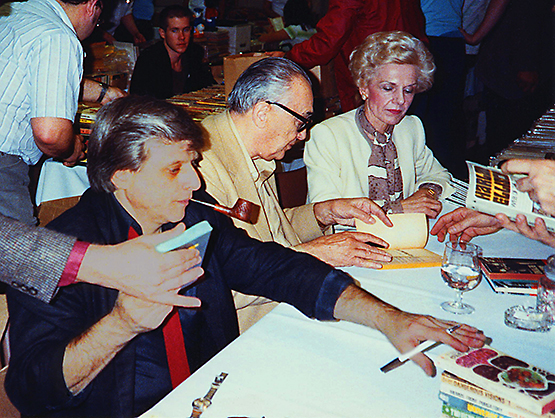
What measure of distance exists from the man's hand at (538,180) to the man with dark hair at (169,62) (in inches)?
139

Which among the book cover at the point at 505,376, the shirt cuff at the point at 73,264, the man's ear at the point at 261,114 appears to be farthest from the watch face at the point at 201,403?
the man's ear at the point at 261,114

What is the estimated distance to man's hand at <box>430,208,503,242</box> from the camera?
6.75ft

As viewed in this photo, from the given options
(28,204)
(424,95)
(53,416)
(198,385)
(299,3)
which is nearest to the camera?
(198,385)

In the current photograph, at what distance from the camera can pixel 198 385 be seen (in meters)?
1.14

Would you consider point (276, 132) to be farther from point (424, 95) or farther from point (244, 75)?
point (424, 95)

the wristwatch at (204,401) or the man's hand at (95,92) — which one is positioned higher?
the man's hand at (95,92)

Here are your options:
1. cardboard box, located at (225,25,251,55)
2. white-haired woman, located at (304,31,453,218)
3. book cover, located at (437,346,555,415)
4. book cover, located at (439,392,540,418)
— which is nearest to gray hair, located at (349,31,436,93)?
white-haired woman, located at (304,31,453,218)

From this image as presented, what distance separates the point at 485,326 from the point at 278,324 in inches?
21.4

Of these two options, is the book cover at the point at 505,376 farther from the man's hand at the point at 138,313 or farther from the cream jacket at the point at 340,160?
the cream jacket at the point at 340,160

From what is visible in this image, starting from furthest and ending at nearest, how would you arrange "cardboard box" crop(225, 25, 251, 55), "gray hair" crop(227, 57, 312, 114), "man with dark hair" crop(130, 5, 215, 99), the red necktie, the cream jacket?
"cardboard box" crop(225, 25, 251, 55) < "man with dark hair" crop(130, 5, 215, 99) < the cream jacket < "gray hair" crop(227, 57, 312, 114) < the red necktie

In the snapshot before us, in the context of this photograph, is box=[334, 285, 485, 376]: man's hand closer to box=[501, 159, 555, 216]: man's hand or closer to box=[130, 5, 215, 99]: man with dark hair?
box=[501, 159, 555, 216]: man's hand

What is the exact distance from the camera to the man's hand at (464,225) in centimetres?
206

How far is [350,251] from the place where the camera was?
5.90 ft

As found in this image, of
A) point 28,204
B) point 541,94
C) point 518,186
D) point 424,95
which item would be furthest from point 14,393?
point 541,94
